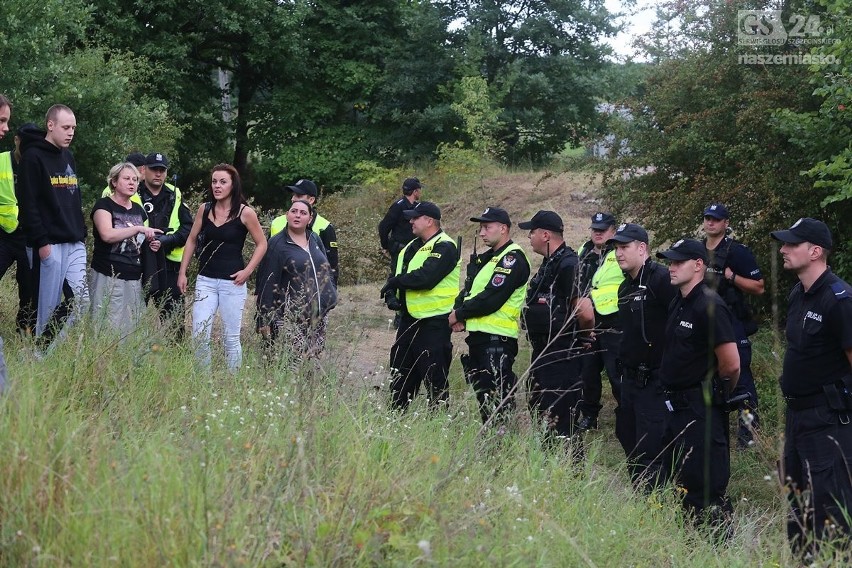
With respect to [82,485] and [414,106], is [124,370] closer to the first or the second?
[82,485]

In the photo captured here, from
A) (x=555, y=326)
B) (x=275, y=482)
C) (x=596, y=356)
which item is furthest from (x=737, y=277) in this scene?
(x=275, y=482)

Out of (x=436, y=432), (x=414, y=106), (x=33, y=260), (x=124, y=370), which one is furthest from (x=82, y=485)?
(x=414, y=106)

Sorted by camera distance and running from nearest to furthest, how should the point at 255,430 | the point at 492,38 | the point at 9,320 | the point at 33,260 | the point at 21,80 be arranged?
the point at 255,430 < the point at 33,260 < the point at 9,320 < the point at 21,80 < the point at 492,38

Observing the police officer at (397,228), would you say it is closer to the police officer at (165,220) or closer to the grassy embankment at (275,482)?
the police officer at (165,220)

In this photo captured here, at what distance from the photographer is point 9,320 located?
7.97 m

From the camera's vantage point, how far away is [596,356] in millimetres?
9023

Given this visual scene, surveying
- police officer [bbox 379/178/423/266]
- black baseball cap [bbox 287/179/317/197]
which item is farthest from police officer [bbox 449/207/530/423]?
police officer [bbox 379/178/423/266]

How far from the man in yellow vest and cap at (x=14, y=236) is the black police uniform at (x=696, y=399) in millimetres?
4316

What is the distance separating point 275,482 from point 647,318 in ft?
12.8

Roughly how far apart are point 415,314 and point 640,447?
83.8 inches

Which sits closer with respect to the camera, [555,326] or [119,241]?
[119,241]

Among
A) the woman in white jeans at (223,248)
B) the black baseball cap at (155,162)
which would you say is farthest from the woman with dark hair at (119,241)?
the black baseball cap at (155,162)

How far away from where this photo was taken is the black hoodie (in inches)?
262

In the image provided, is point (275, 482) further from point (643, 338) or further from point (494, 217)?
point (494, 217)
